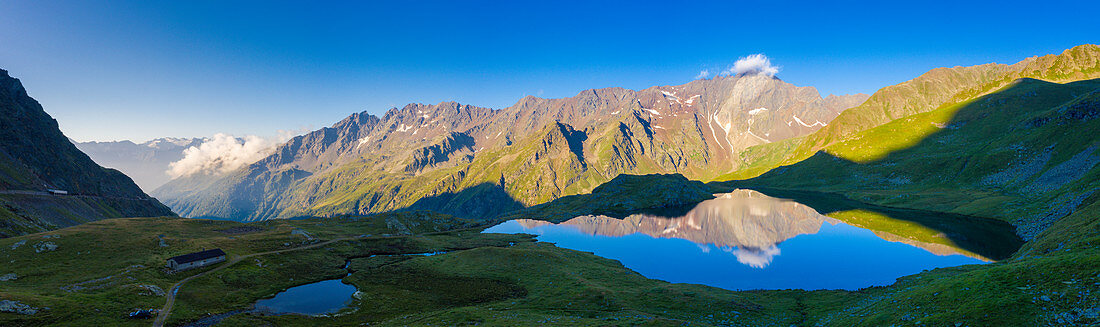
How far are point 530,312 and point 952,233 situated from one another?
140486 mm

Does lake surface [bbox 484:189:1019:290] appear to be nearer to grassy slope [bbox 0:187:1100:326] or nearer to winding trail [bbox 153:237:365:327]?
grassy slope [bbox 0:187:1100:326]

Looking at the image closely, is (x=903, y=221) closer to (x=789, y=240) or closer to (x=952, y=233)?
(x=952, y=233)

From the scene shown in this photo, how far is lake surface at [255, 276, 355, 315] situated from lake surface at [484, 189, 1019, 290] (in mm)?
71198

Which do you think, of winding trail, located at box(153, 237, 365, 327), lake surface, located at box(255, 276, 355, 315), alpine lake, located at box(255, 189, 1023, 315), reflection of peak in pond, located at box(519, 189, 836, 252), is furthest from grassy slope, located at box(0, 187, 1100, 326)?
reflection of peak in pond, located at box(519, 189, 836, 252)

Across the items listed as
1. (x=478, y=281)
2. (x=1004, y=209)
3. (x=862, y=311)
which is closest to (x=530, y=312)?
(x=478, y=281)

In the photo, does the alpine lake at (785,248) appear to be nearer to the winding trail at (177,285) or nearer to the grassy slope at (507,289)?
the grassy slope at (507,289)

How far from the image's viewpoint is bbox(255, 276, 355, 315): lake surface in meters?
65.1

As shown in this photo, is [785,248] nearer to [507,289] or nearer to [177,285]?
[507,289]

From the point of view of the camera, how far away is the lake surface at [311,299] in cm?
6506

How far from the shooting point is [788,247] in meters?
118

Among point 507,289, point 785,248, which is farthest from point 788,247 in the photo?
point 507,289

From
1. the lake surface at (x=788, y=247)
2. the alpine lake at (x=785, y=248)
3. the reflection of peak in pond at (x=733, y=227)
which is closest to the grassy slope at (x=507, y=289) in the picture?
the alpine lake at (x=785, y=248)

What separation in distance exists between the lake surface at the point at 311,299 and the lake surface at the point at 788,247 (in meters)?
71.2

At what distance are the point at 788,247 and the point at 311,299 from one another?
13004cm
